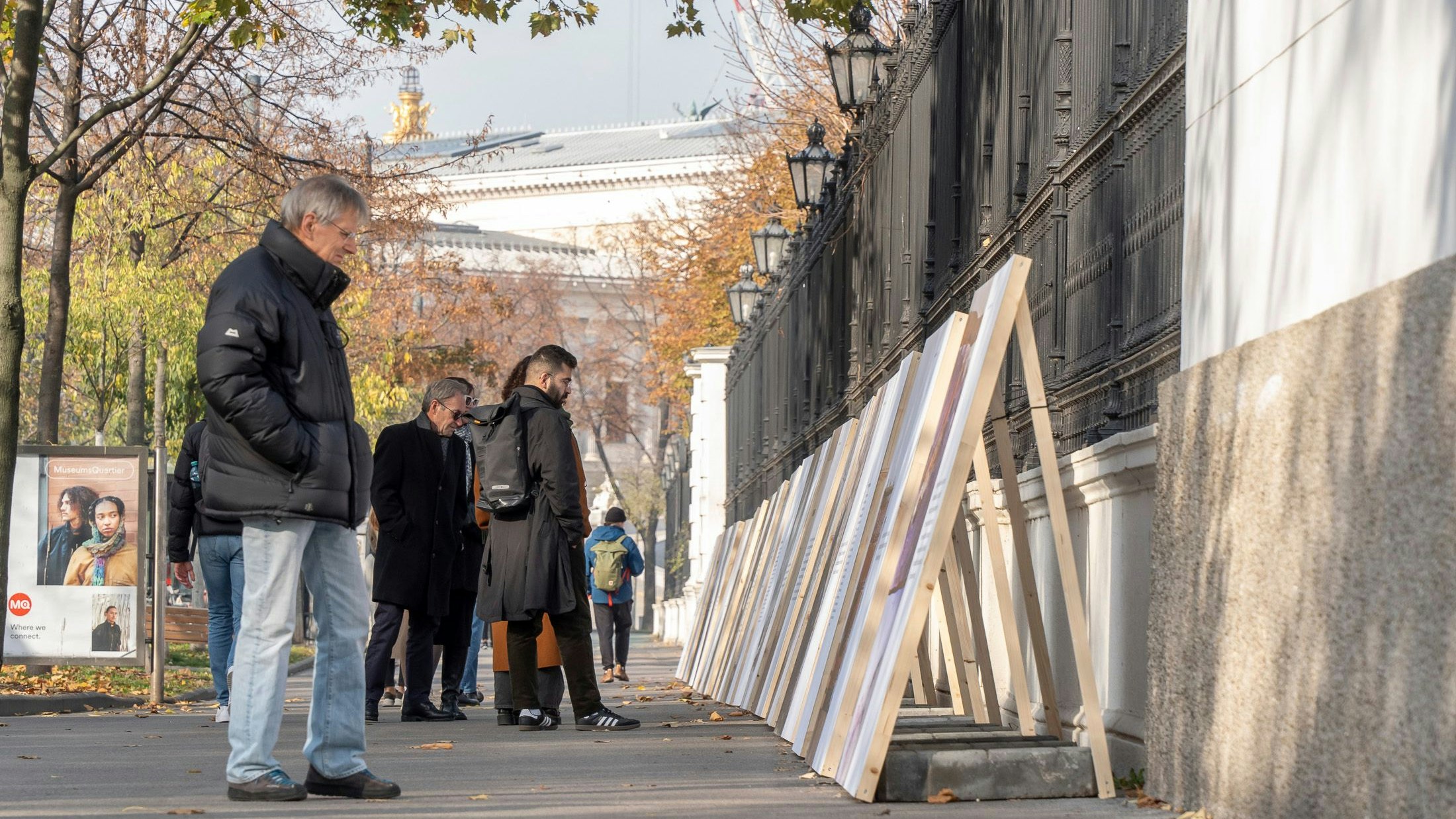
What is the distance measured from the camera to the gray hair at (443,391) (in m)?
11.7

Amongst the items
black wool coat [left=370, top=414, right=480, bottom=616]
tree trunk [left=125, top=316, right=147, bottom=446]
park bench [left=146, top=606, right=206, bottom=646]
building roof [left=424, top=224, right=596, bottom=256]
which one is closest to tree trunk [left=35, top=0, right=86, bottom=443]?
park bench [left=146, top=606, right=206, bottom=646]

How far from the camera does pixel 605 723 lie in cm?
1049

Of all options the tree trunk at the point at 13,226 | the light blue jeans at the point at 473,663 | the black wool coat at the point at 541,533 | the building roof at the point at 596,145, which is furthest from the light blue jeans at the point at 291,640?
the building roof at the point at 596,145

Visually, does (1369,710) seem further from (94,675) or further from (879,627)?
(94,675)

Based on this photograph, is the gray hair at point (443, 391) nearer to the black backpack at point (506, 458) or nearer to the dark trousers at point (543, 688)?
the black backpack at point (506, 458)

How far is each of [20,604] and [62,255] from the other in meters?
4.13

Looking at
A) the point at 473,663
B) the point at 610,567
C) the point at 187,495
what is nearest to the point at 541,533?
the point at 187,495

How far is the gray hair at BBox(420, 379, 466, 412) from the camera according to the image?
11695 mm

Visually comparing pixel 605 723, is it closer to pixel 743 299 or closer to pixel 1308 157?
pixel 1308 157

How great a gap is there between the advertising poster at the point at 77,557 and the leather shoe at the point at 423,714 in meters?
3.12

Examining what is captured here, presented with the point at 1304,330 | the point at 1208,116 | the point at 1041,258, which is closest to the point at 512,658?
the point at 1041,258

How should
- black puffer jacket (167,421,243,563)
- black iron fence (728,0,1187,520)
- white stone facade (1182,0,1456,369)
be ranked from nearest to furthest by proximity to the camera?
white stone facade (1182,0,1456,369) → black iron fence (728,0,1187,520) → black puffer jacket (167,421,243,563)

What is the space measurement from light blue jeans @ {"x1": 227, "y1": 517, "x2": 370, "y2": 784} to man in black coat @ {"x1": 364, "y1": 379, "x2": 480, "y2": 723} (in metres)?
4.62

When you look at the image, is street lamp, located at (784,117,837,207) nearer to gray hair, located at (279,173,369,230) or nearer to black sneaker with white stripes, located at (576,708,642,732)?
black sneaker with white stripes, located at (576,708,642,732)
